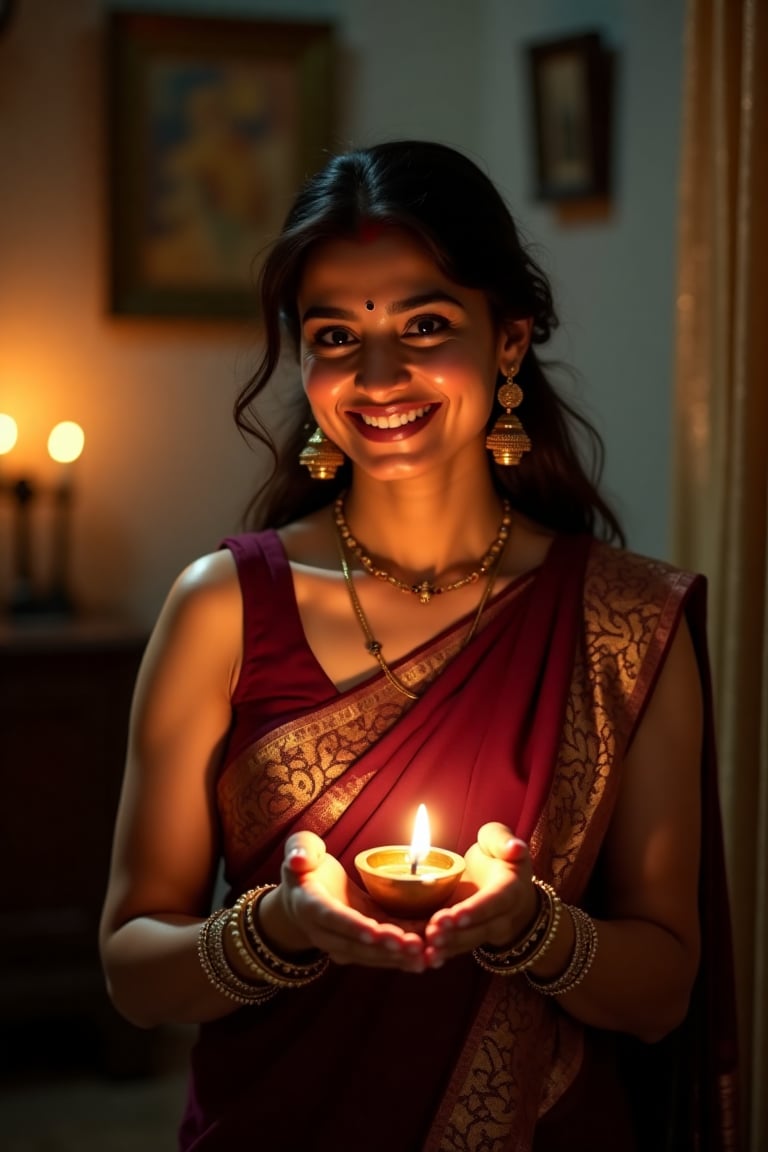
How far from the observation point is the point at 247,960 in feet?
4.02

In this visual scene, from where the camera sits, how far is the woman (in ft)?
4.25

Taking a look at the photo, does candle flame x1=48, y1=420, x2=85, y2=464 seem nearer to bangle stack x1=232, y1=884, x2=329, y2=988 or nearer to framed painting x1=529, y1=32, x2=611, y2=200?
framed painting x1=529, y1=32, x2=611, y2=200

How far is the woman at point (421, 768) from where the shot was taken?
1296 millimetres

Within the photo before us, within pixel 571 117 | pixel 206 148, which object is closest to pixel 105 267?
pixel 206 148

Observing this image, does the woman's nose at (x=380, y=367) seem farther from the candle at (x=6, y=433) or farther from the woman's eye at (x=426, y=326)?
the candle at (x=6, y=433)

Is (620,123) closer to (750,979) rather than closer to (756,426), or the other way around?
(756,426)

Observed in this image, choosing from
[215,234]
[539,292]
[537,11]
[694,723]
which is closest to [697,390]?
[539,292]

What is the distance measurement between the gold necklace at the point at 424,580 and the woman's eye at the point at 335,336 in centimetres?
26

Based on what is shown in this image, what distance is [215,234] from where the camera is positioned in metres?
3.08

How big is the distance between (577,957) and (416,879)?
27 cm

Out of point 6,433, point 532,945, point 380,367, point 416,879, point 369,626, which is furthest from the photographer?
point 6,433

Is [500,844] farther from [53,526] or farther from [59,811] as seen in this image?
[53,526]

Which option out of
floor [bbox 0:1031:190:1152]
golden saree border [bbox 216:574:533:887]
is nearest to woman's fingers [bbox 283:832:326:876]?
golden saree border [bbox 216:574:533:887]

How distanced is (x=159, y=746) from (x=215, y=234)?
1963 millimetres
